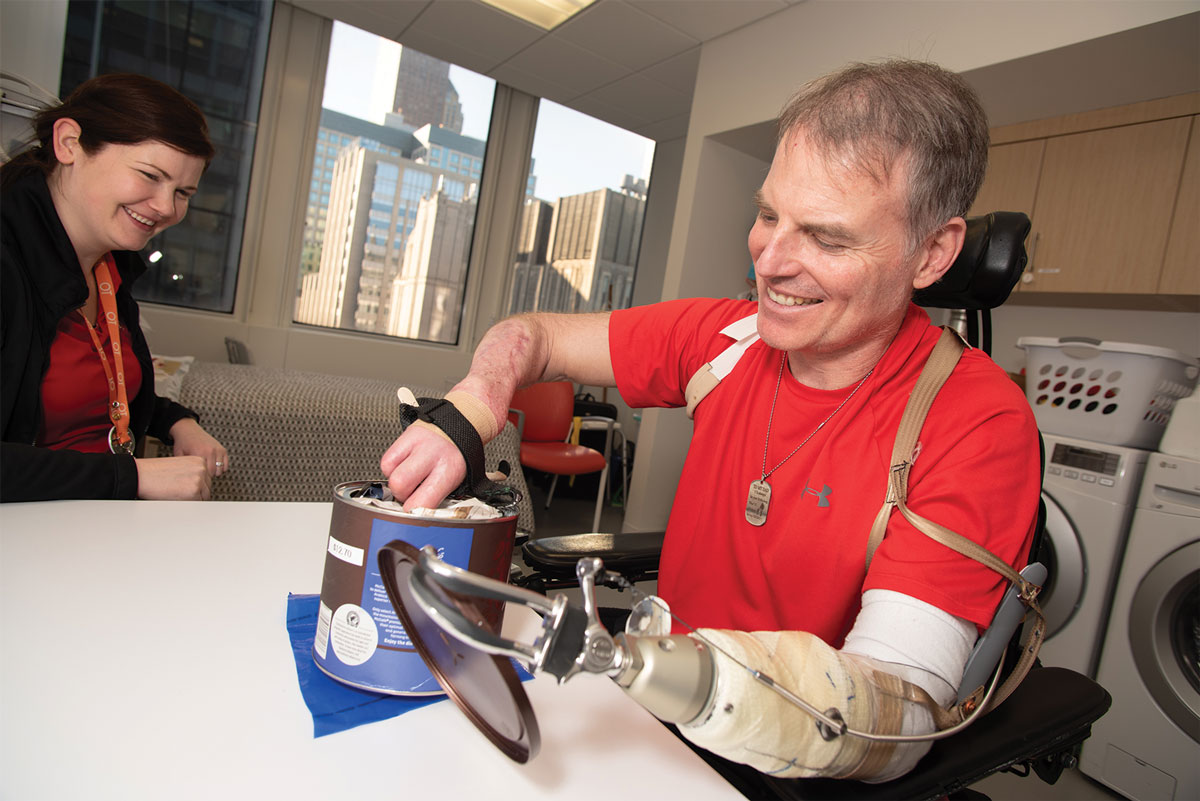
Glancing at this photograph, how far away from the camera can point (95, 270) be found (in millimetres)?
1384

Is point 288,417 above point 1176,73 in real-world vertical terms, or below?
below

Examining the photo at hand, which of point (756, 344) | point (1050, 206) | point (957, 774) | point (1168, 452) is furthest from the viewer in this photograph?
point (1050, 206)

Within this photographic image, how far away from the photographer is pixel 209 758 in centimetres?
44

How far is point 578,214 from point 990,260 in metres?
4.73

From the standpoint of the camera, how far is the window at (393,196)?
4.46 m

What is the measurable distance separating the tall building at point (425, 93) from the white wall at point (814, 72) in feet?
6.51

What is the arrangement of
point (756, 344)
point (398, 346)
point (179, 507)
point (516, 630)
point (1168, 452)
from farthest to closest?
point (398, 346)
point (1168, 452)
point (756, 344)
point (179, 507)
point (516, 630)

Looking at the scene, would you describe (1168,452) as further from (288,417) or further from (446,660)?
(288,417)

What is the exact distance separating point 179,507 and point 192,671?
48 centimetres

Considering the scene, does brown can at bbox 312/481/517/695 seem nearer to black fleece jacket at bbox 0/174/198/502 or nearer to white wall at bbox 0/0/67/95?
black fleece jacket at bbox 0/174/198/502

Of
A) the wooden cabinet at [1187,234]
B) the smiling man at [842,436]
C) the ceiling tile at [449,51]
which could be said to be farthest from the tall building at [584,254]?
the smiling man at [842,436]

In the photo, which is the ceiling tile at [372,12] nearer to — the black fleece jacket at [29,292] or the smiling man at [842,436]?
the black fleece jacket at [29,292]

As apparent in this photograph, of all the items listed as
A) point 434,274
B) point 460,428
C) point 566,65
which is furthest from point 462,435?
point 434,274

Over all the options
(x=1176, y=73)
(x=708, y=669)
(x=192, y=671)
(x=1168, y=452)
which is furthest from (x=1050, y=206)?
(x=192, y=671)
